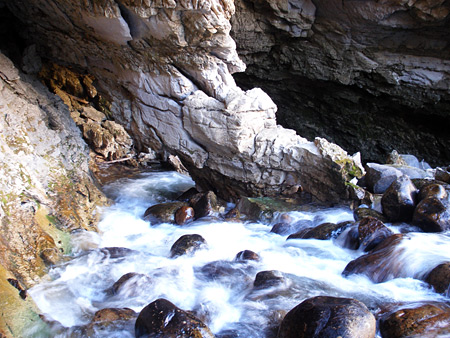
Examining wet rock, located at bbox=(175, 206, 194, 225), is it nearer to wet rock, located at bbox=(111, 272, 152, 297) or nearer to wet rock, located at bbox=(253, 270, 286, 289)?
wet rock, located at bbox=(111, 272, 152, 297)

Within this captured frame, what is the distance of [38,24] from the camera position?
643cm

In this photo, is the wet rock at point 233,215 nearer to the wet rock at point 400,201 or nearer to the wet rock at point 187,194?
Answer: the wet rock at point 187,194

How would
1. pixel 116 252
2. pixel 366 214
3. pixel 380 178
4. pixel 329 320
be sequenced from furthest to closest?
pixel 380 178, pixel 366 214, pixel 116 252, pixel 329 320

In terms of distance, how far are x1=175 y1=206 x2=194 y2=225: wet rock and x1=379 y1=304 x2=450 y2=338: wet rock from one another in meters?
3.72

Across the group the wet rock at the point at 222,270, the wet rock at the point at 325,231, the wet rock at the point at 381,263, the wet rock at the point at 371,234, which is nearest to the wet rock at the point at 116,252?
the wet rock at the point at 222,270

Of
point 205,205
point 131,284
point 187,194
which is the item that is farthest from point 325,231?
point 187,194

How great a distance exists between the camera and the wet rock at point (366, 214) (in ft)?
17.9

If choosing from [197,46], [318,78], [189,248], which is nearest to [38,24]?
[197,46]

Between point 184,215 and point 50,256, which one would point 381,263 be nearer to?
point 184,215

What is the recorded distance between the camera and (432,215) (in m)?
4.96

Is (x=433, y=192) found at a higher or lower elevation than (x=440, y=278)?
higher

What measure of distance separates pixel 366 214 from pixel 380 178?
97cm

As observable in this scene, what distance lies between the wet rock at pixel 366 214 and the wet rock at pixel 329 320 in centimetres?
264

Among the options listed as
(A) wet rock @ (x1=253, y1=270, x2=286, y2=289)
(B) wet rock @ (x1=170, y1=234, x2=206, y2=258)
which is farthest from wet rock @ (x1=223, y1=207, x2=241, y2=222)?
(A) wet rock @ (x1=253, y1=270, x2=286, y2=289)
